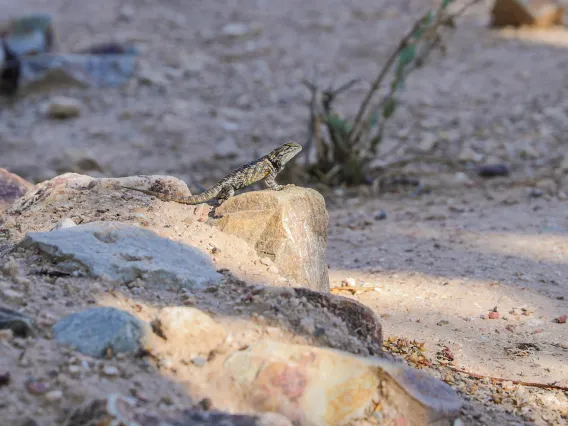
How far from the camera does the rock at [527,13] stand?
11055mm

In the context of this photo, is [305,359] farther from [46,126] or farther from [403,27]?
[403,27]

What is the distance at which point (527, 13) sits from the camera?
1105 centimetres

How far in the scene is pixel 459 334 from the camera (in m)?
3.77

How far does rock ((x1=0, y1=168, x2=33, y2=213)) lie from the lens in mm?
4555

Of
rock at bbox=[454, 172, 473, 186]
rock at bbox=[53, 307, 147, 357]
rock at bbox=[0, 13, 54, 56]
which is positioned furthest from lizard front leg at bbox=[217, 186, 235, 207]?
rock at bbox=[0, 13, 54, 56]

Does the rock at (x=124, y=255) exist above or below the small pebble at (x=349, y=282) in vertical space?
above

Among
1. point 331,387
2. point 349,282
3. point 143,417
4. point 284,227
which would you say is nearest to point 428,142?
point 349,282

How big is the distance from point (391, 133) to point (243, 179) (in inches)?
180

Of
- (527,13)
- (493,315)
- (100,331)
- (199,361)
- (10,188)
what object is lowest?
(493,315)

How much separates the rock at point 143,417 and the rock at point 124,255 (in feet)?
2.73

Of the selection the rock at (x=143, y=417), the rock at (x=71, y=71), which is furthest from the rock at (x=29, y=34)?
the rock at (x=143, y=417)

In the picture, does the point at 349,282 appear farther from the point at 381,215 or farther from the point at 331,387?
the point at 331,387

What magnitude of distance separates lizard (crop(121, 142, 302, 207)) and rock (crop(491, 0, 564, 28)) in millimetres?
8011

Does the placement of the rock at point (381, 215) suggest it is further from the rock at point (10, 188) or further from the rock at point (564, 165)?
the rock at point (10, 188)
